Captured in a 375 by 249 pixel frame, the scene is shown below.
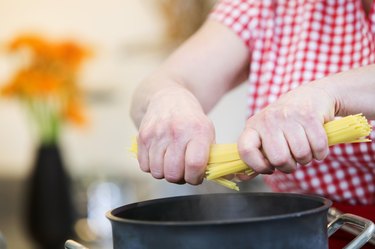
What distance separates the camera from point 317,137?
0.59 m

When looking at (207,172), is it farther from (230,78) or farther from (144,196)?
(144,196)

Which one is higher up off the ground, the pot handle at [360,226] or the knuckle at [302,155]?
the knuckle at [302,155]

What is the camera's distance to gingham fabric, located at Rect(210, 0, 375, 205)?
854mm

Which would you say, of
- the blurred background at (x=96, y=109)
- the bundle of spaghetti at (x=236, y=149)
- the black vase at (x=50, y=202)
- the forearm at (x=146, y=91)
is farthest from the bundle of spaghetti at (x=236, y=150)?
the black vase at (x=50, y=202)

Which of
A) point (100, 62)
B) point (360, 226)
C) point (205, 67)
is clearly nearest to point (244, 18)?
point (205, 67)

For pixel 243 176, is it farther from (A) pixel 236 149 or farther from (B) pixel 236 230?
(B) pixel 236 230

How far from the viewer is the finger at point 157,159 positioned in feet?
2.19

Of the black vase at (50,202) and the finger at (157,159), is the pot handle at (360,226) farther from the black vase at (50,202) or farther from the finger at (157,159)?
the black vase at (50,202)

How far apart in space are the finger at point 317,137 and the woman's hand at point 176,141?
10cm

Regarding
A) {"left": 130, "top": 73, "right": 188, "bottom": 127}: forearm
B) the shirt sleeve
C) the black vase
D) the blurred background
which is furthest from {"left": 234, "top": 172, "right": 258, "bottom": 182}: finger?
the black vase

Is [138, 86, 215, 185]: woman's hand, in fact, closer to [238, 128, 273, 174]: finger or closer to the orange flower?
[238, 128, 273, 174]: finger

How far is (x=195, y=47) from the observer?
93 cm

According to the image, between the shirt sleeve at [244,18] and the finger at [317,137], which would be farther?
the shirt sleeve at [244,18]

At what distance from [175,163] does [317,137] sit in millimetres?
138
